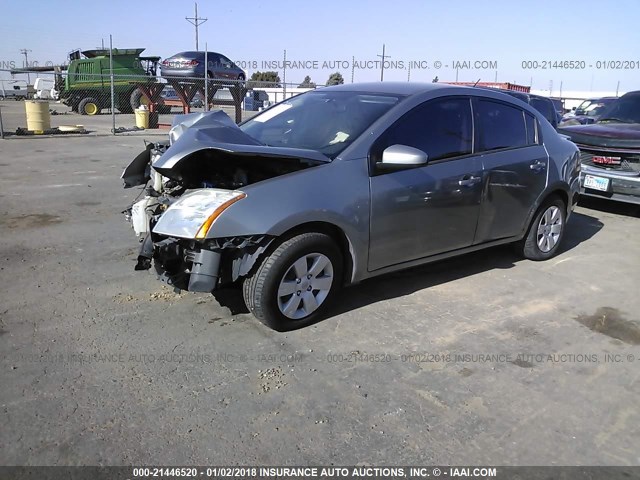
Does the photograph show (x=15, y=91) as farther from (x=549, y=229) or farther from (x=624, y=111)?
(x=549, y=229)

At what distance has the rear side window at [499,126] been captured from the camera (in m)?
4.82

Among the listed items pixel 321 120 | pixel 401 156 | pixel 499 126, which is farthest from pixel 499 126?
pixel 321 120

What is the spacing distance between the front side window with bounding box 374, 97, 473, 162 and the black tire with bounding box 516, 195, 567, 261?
141 centimetres

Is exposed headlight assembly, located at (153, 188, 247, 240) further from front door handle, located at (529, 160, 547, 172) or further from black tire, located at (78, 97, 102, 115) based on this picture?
black tire, located at (78, 97, 102, 115)

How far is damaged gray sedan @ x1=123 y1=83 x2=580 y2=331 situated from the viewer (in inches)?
139

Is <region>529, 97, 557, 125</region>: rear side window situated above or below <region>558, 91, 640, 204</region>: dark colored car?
above

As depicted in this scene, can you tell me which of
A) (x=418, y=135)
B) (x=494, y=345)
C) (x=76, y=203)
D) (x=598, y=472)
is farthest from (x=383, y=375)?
(x=76, y=203)

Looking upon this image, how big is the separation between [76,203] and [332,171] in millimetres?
4876

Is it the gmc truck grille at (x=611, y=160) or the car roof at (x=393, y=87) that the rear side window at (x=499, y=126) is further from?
the gmc truck grille at (x=611, y=160)

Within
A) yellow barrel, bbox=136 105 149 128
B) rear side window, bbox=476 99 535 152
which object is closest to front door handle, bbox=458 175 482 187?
rear side window, bbox=476 99 535 152

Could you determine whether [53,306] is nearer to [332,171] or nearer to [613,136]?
[332,171]

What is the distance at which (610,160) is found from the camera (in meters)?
7.81

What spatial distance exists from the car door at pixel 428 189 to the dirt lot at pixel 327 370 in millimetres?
498

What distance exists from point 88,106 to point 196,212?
87.0 feet
